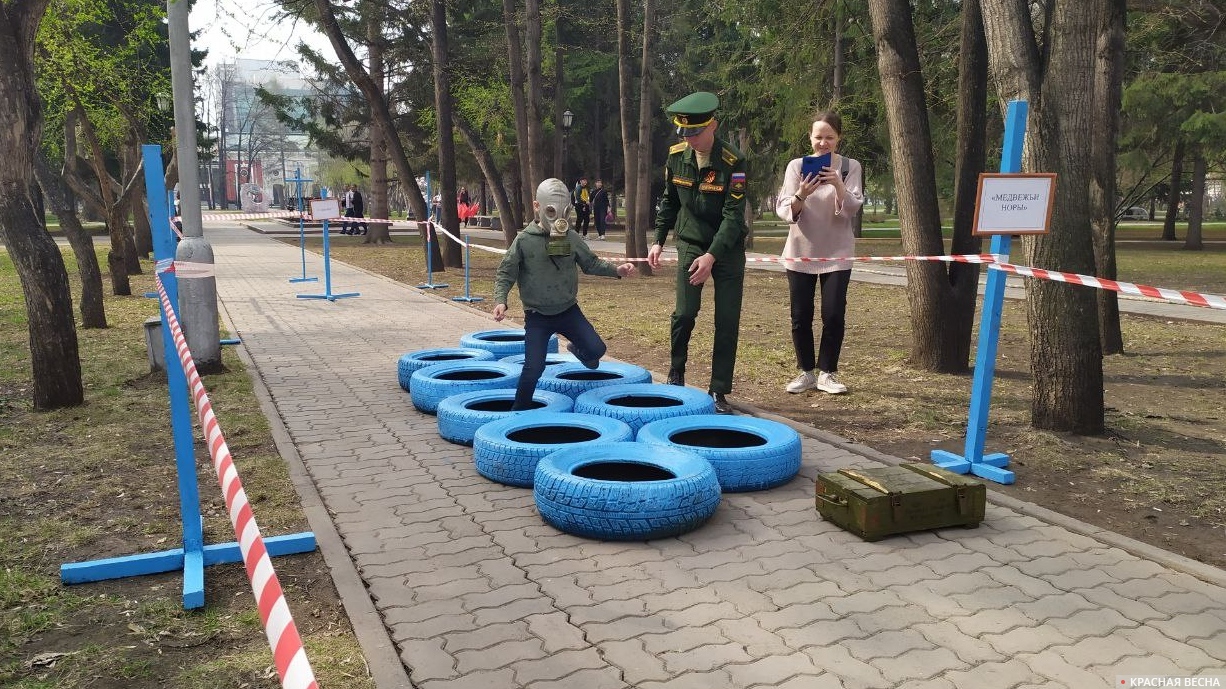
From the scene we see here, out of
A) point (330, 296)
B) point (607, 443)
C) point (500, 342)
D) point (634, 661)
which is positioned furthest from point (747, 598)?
point (330, 296)

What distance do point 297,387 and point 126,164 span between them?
13.3 metres

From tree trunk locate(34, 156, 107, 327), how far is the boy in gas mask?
7.34m

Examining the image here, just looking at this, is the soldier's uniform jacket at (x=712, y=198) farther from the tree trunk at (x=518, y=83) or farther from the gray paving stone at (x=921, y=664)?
the tree trunk at (x=518, y=83)

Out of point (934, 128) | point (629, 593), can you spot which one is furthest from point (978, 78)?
point (934, 128)

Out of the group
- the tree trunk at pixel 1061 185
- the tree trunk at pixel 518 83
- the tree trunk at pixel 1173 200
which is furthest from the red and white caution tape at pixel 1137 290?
the tree trunk at pixel 1173 200

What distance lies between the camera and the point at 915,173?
7965 mm

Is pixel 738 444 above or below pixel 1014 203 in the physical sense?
below

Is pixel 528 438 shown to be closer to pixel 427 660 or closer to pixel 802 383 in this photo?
pixel 427 660

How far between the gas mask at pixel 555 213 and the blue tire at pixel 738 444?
4.22ft

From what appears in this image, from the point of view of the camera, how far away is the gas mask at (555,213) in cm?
557

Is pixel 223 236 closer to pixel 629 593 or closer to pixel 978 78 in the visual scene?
pixel 978 78

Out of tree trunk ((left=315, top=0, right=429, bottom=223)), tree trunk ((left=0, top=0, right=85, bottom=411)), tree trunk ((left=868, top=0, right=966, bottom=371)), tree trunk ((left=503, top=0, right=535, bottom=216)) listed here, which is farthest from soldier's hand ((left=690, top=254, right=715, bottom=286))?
tree trunk ((left=315, top=0, right=429, bottom=223))

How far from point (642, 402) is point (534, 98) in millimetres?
12376

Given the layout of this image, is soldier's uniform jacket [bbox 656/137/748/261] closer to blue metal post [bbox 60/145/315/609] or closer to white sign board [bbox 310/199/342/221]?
blue metal post [bbox 60/145/315/609]
